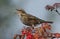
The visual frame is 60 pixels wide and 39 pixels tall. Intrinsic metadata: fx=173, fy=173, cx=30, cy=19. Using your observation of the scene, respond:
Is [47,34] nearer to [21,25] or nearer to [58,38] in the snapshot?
[58,38]

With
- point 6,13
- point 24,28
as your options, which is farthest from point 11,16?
point 24,28

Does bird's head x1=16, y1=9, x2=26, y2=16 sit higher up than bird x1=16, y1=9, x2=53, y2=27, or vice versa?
bird's head x1=16, y1=9, x2=26, y2=16

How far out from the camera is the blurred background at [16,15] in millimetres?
1396

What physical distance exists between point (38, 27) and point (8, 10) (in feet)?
0.97

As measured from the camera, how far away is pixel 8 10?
1.47 meters

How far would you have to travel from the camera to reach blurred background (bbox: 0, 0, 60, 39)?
140 cm

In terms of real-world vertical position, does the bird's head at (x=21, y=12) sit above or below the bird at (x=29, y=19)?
above

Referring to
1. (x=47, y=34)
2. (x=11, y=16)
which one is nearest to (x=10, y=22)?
(x=11, y=16)

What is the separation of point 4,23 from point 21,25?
0.50ft

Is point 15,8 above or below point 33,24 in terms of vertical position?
above

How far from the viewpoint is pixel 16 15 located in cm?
144

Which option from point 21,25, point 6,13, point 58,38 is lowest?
point 58,38

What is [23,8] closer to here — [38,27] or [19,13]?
[19,13]

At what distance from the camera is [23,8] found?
4.70 feet
